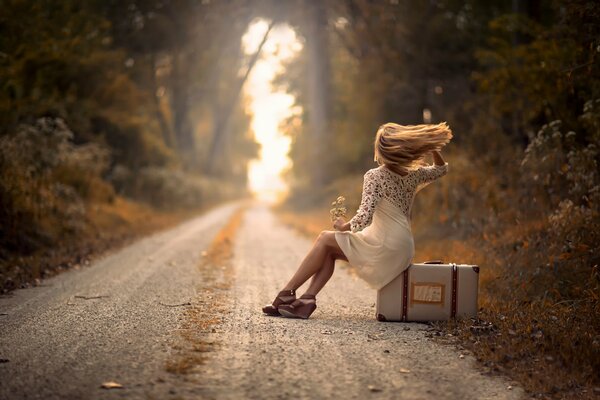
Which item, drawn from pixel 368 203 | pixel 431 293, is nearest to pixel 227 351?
pixel 368 203

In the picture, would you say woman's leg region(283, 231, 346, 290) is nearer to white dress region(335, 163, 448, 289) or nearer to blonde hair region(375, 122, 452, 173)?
white dress region(335, 163, 448, 289)

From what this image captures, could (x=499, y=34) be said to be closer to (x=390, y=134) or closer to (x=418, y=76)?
(x=418, y=76)

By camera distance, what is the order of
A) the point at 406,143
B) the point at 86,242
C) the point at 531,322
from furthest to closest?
the point at 86,242 → the point at 406,143 → the point at 531,322

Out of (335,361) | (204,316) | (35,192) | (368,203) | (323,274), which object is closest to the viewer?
(335,361)

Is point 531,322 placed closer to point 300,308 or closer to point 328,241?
point 328,241

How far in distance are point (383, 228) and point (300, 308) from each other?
47.2 inches

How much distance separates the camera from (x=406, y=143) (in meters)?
6.27

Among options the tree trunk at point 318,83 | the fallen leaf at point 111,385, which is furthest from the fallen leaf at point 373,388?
the tree trunk at point 318,83

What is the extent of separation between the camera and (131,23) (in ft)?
79.0

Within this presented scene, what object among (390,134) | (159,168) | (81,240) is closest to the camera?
(390,134)

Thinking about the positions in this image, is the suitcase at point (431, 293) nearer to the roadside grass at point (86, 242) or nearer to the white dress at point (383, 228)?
the white dress at point (383, 228)

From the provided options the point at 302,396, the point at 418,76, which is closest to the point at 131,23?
the point at 418,76

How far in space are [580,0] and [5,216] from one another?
978 centimetres

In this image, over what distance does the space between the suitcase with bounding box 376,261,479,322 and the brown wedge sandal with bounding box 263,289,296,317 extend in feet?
3.06
